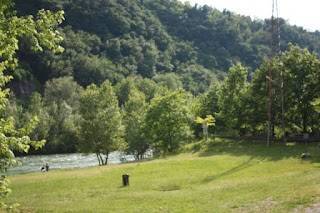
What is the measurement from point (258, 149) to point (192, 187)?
22968 millimetres

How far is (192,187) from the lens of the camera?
29250 mm

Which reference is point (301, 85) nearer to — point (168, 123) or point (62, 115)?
point (168, 123)

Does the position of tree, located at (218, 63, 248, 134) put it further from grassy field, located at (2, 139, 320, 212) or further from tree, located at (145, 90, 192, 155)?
grassy field, located at (2, 139, 320, 212)

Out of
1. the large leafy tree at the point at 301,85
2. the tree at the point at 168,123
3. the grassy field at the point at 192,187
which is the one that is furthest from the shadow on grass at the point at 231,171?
the tree at the point at 168,123

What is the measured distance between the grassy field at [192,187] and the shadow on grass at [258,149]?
0.22 metres

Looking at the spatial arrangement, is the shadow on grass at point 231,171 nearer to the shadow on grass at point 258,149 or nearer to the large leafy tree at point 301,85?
the shadow on grass at point 258,149

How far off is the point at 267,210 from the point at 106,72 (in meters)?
160

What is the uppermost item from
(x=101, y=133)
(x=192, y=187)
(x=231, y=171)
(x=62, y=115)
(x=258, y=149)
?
(x=62, y=115)

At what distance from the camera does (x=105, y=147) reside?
6147 cm

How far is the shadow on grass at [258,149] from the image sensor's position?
43.6 meters

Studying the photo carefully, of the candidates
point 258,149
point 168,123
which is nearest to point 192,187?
point 258,149

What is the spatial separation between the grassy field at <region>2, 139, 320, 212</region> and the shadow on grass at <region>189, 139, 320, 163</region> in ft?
0.74

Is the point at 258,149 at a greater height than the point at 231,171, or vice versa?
the point at 258,149

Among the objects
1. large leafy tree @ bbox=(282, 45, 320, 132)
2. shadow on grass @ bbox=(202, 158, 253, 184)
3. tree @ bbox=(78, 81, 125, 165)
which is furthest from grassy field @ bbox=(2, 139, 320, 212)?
tree @ bbox=(78, 81, 125, 165)
